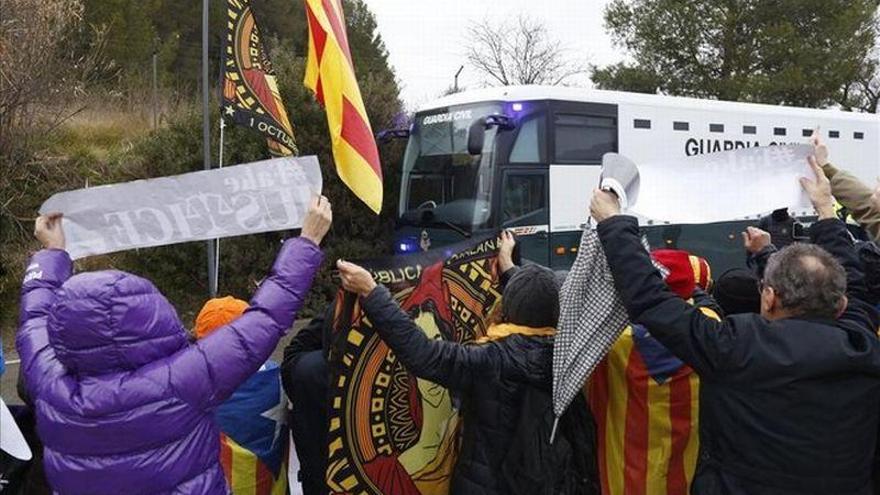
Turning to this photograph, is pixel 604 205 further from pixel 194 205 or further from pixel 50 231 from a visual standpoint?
pixel 50 231

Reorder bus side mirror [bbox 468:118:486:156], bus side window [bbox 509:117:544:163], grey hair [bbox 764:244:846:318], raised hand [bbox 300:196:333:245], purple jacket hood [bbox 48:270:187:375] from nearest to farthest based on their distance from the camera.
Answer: purple jacket hood [bbox 48:270:187:375] → grey hair [bbox 764:244:846:318] → raised hand [bbox 300:196:333:245] → bus side mirror [bbox 468:118:486:156] → bus side window [bbox 509:117:544:163]

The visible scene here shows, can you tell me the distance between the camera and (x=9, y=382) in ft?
23.5

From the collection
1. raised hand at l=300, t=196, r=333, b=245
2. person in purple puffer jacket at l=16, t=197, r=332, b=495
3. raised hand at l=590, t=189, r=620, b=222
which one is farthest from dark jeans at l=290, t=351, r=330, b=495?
raised hand at l=590, t=189, r=620, b=222

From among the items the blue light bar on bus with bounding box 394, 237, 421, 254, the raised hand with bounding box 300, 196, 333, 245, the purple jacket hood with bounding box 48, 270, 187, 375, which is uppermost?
the raised hand with bounding box 300, 196, 333, 245

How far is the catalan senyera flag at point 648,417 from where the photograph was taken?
2459 mm

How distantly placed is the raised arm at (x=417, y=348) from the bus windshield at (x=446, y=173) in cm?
624

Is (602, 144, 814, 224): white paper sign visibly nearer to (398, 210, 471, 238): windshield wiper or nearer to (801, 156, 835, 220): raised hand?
(801, 156, 835, 220): raised hand

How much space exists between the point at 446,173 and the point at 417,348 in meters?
6.98

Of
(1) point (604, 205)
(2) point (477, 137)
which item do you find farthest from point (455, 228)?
(1) point (604, 205)

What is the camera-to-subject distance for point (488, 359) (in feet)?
7.48

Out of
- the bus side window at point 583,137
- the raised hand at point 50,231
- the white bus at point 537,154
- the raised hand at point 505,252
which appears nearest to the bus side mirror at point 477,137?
the white bus at point 537,154

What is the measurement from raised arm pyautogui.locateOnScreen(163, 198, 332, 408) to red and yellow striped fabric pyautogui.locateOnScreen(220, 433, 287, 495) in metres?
0.93

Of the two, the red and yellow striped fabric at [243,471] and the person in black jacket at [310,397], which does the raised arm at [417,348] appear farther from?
the red and yellow striped fabric at [243,471]

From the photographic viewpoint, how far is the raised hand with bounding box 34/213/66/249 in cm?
254
